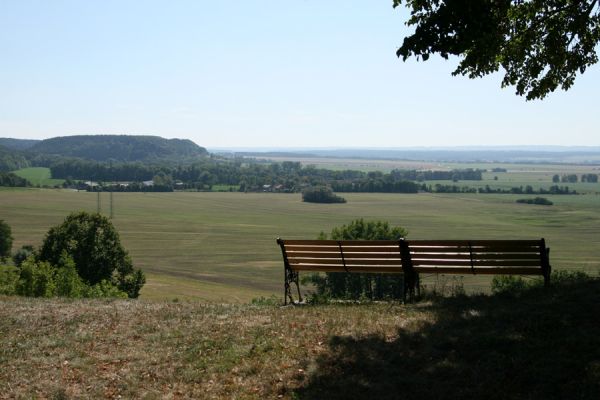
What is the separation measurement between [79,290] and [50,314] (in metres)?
22.2

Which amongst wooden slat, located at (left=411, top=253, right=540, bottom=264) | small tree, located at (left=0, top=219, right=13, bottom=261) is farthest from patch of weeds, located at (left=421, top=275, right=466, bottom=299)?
small tree, located at (left=0, top=219, right=13, bottom=261)

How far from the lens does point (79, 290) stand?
110 feet

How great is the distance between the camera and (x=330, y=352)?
29.2 ft

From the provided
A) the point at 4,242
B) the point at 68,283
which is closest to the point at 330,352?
the point at 68,283

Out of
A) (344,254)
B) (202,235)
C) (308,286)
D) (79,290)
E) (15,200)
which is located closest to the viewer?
(344,254)

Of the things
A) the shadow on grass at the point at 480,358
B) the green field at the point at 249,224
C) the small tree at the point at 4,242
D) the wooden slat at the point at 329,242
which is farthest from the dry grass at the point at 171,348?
the small tree at the point at 4,242

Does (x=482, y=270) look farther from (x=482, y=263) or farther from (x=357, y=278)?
(x=357, y=278)

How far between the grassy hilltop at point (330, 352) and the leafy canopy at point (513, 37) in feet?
16.3

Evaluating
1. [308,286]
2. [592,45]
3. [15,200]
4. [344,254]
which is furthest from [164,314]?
[15,200]

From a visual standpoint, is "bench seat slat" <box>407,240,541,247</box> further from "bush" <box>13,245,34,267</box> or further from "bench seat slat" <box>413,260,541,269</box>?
"bush" <box>13,245,34,267</box>

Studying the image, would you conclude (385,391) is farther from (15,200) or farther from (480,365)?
(15,200)

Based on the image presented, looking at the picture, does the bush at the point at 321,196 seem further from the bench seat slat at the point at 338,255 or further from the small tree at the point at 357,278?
the bench seat slat at the point at 338,255

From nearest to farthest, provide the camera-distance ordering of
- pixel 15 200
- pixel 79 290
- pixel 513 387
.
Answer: pixel 513 387 → pixel 79 290 → pixel 15 200

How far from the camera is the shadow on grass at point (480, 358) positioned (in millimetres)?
7301
